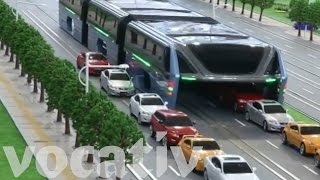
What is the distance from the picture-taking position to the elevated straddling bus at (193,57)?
5666cm

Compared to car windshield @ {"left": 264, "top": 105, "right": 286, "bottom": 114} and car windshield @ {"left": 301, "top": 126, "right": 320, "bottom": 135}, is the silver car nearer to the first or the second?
car windshield @ {"left": 264, "top": 105, "right": 286, "bottom": 114}

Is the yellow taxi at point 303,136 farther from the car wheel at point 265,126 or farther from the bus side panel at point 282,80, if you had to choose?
the bus side panel at point 282,80

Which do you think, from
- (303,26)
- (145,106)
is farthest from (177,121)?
(303,26)

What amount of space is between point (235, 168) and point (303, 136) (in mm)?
9282

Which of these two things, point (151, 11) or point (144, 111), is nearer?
point (144, 111)

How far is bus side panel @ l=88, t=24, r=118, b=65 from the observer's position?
7019 centimetres

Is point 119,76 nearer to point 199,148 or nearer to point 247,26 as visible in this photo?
point 199,148

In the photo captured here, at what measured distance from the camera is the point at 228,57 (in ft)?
190

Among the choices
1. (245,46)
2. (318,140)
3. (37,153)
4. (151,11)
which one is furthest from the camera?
(151,11)

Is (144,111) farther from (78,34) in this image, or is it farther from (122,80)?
(78,34)

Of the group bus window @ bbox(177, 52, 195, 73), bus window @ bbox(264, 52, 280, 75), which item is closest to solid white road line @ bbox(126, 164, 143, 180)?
bus window @ bbox(177, 52, 195, 73)

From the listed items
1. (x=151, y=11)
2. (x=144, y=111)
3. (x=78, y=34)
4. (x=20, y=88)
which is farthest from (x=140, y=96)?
(x=78, y=34)

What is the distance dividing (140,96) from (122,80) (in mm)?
7562

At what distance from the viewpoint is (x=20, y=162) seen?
140 ft
